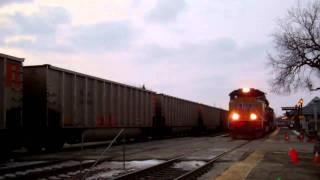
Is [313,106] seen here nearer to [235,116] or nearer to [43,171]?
[235,116]

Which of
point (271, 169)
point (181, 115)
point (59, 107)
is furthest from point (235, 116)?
point (271, 169)

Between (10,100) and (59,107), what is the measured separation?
3.73 m

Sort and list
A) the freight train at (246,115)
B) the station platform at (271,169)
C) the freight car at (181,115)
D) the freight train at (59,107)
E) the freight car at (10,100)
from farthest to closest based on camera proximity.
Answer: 1. the freight car at (181,115)
2. the freight train at (246,115)
3. the freight train at (59,107)
4. the freight car at (10,100)
5. the station platform at (271,169)

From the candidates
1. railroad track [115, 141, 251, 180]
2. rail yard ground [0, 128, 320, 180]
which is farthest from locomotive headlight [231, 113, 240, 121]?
railroad track [115, 141, 251, 180]

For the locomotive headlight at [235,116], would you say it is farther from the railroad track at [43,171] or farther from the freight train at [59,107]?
the railroad track at [43,171]

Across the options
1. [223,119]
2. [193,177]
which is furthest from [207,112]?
[193,177]

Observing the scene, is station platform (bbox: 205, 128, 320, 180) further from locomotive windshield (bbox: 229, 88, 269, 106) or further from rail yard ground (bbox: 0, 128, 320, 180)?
locomotive windshield (bbox: 229, 88, 269, 106)

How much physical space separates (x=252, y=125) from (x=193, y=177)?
21245 millimetres

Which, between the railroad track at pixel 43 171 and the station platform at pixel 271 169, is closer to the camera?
the railroad track at pixel 43 171

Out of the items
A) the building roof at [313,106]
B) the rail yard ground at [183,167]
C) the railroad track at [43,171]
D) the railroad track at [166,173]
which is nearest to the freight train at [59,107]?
the rail yard ground at [183,167]

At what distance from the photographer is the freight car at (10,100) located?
16031mm

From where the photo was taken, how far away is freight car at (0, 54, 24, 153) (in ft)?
52.6

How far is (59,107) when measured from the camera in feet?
65.9

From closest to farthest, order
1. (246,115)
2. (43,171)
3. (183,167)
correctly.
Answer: (43,171)
(183,167)
(246,115)
